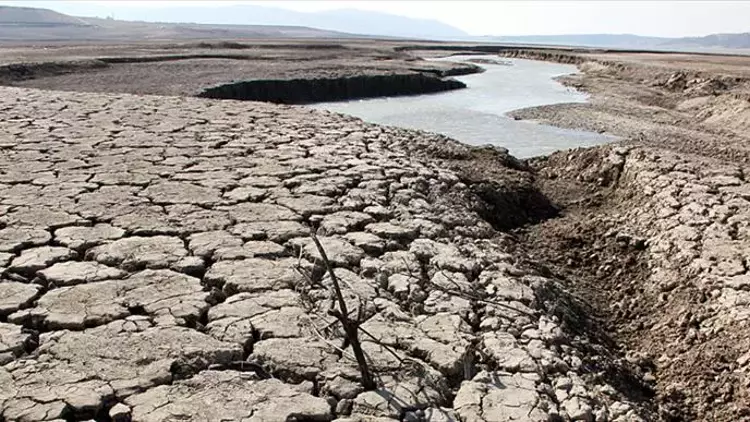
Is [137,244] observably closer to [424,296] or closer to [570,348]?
[424,296]

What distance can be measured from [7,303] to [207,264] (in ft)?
2.99

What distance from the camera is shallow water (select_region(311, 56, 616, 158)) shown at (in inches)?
414

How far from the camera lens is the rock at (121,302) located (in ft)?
9.25

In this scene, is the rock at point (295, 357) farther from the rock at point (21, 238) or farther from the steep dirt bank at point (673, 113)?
the steep dirt bank at point (673, 113)

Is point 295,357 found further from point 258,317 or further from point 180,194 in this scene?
point 180,194

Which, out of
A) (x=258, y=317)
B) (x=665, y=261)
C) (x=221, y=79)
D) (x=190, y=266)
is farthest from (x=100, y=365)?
(x=221, y=79)

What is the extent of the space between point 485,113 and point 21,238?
1126 cm

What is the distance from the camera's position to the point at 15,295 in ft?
9.78

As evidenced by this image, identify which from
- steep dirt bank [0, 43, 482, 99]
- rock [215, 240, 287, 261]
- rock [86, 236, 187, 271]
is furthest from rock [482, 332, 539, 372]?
steep dirt bank [0, 43, 482, 99]

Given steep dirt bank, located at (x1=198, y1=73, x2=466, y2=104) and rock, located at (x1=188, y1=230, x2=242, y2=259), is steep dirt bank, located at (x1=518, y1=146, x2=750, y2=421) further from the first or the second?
steep dirt bank, located at (x1=198, y1=73, x2=466, y2=104)

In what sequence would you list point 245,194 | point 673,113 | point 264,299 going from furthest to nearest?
point 673,113, point 245,194, point 264,299

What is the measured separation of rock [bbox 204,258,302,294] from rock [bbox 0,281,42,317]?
0.75 metres

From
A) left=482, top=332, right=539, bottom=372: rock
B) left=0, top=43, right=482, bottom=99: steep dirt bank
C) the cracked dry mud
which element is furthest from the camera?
left=0, top=43, right=482, bottom=99: steep dirt bank

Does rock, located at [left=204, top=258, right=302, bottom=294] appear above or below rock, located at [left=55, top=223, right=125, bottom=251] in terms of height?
below
